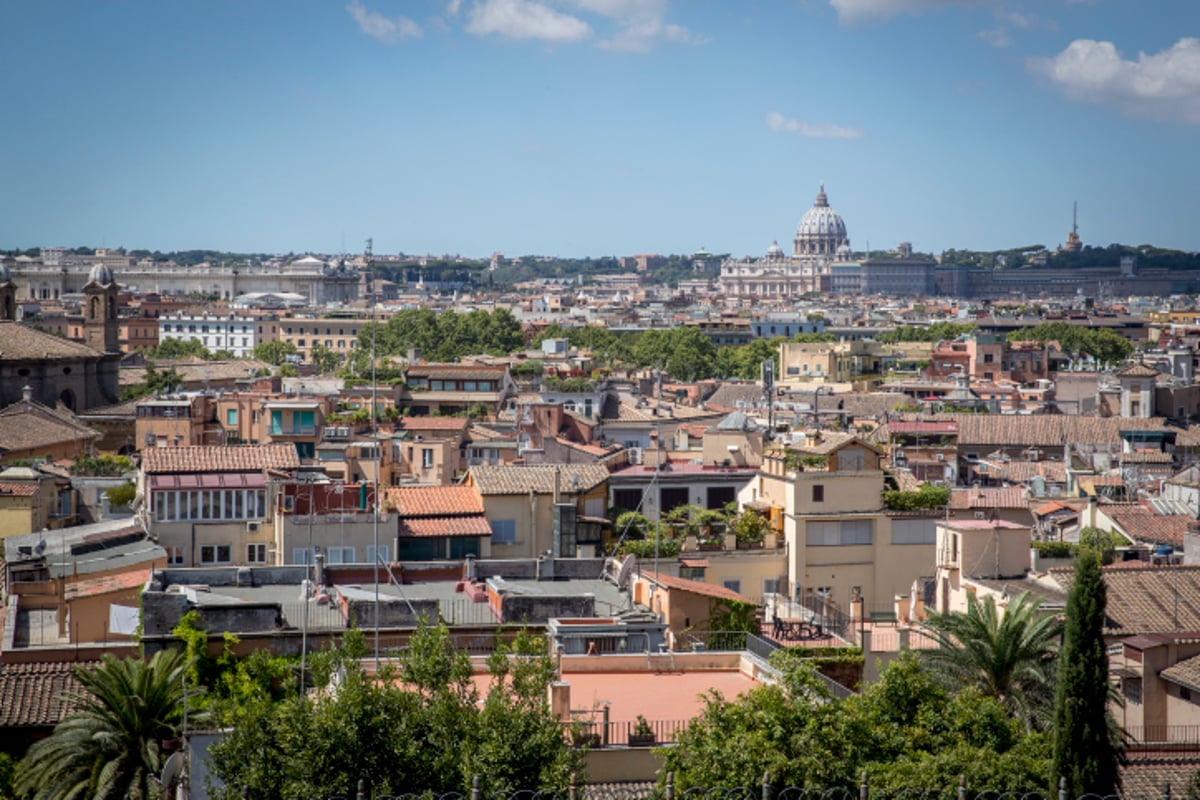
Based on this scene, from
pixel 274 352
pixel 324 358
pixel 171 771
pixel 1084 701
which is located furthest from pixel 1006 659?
pixel 274 352

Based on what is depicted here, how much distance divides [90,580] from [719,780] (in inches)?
285

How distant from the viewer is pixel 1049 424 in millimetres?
34312

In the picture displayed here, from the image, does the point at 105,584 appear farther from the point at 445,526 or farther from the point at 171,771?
the point at 171,771

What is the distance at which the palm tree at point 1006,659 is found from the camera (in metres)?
11.7

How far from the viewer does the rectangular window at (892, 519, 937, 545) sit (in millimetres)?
17609

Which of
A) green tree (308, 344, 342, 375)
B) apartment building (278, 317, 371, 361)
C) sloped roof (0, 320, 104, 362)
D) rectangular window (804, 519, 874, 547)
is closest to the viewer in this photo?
rectangular window (804, 519, 874, 547)

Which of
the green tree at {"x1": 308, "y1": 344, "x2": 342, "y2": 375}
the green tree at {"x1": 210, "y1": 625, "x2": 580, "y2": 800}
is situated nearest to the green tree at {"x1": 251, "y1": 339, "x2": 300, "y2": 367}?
the green tree at {"x1": 308, "y1": 344, "x2": 342, "y2": 375}

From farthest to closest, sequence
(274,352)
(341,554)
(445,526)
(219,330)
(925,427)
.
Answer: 1. (219,330)
2. (274,352)
3. (925,427)
4. (445,526)
5. (341,554)

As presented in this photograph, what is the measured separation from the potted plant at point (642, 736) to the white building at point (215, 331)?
72722mm

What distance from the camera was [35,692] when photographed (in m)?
12.2

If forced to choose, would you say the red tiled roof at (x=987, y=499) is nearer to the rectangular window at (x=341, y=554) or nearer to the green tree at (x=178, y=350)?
the rectangular window at (x=341, y=554)

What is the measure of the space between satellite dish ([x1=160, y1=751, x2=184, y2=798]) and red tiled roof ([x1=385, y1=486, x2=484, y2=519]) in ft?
20.8

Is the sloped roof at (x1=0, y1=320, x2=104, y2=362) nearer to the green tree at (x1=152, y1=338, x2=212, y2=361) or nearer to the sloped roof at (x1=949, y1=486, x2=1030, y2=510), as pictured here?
the sloped roof at (x1=949, y1=486, x2=1030, y2=510)

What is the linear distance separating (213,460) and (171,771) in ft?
25.7
